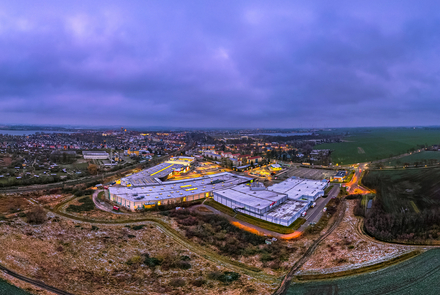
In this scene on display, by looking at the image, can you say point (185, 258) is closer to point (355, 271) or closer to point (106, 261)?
point (106, 261)

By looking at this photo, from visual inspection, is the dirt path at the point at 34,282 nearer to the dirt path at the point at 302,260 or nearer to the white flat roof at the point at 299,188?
the dirt path at the point at 302,260

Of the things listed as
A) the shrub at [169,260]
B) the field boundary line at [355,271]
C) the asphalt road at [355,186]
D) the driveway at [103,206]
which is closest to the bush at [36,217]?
the driveway at [103,206]

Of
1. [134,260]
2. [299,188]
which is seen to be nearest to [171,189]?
[134,260]

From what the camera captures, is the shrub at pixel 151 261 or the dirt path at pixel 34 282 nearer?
the dirt path at pixel 34 282

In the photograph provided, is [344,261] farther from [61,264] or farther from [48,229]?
[48,229]

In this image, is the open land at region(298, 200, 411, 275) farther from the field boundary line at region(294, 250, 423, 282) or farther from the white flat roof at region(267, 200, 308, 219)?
the white flat roof at region(267, 200, 308, 219)

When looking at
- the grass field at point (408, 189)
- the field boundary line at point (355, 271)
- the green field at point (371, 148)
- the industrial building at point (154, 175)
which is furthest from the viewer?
the green field at point (371, 148)
